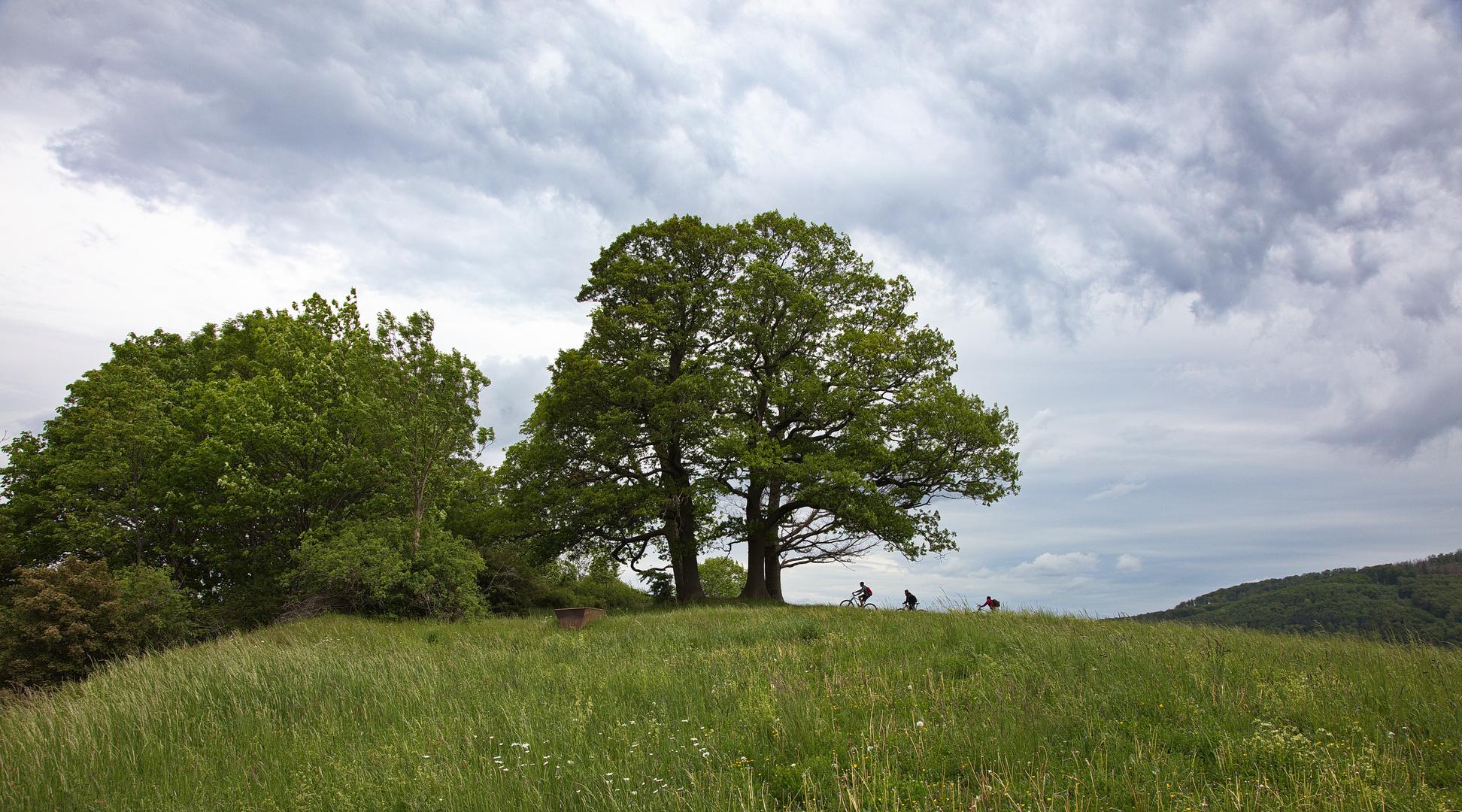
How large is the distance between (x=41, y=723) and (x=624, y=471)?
1657 cm

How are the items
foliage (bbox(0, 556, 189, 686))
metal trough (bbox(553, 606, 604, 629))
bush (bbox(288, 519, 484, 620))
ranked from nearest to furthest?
1. foliage (bbox(0, 556, 189, 686))
2. metal trough (bbox(553, 606, 604, 629))
3. bush (bbox(288, 519, 484, 620))

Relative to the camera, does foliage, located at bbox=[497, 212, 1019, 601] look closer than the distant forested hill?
No

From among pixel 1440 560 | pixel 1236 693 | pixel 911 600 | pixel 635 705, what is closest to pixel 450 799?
pixel 635 705

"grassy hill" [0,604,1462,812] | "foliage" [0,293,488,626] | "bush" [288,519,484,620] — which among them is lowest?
"grassy hill" [0,604,1462,812]

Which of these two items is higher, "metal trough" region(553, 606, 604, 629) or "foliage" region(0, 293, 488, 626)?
"foliage" region(0, 293, 488, 626)

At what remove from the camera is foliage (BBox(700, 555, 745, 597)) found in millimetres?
48250

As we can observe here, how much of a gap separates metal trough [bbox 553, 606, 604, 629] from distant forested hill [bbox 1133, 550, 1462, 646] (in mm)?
13105

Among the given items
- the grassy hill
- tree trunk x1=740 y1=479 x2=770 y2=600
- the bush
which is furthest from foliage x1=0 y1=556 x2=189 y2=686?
tree trunk x1=740 y1=479 x2=770 y2=600

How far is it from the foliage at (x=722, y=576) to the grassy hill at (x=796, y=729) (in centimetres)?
3857

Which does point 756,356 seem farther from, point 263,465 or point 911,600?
point 263,465

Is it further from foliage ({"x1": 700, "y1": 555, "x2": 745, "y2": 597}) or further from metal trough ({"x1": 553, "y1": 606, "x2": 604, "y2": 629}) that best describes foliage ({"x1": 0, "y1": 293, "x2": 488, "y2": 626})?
foliage ({"x1": 700, "y1": 555, "x2": 745, "y2": 597})

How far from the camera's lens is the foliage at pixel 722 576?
4825cm

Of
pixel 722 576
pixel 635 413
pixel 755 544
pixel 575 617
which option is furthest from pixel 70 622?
pixel 722 576

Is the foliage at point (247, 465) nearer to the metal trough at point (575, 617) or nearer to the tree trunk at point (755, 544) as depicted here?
the metal trough at point (575, 617)
